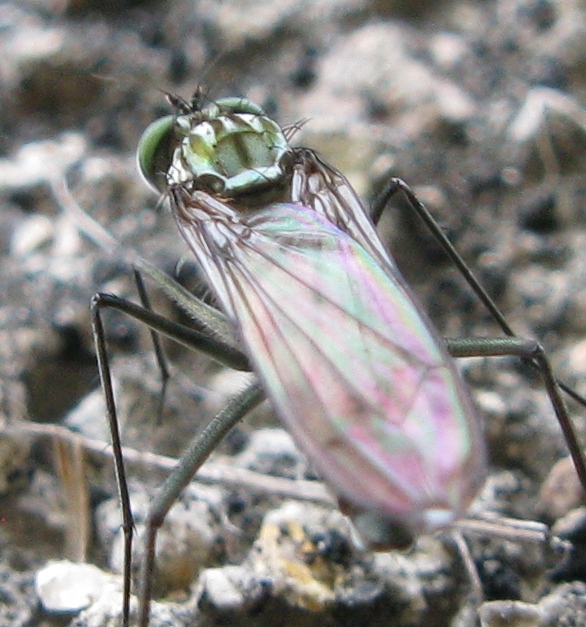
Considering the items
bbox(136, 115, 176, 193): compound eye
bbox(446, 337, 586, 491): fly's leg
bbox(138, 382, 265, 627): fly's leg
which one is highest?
bbox(136, 115, 176, 193): compound eye

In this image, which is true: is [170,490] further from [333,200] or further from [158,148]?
[158,148]

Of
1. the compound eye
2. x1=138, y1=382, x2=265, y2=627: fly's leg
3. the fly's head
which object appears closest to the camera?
x1=138, y1=382, x2=265, y2=627: fly's leg

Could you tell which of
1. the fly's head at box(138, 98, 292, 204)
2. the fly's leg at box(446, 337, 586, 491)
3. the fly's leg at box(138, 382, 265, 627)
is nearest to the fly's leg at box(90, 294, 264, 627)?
the fly's leg at box(138, 382, 265, 627)

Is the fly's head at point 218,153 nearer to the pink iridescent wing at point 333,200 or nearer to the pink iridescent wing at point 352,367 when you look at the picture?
the pink iridescent wing at point 333,200

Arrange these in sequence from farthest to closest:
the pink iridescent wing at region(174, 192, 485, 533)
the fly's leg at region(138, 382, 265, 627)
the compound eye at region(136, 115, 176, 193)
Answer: the compound eye at region(136, 115, 176, 193)
the fly's leg at region(138, 382, 265, 627)
the pink iridescent wing at region(174, 192, 485, 533)

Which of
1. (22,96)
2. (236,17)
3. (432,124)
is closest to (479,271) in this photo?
(432,124)

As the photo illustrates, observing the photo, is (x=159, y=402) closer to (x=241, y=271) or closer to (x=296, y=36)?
(x=241, y=271)

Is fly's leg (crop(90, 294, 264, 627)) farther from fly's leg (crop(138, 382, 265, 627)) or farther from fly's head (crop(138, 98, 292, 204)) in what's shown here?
fly's head (crop(138, 98, 292, 204))
